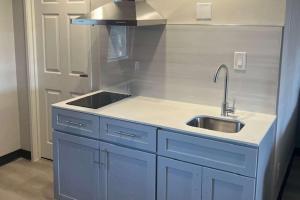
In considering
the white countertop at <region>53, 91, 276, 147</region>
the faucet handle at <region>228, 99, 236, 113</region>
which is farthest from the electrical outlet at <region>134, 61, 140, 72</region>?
the faucet handle at <region>228, 99, 236, 113</region>

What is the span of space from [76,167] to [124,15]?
1.22m

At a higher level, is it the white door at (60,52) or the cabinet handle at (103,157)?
the white door at (60,52)

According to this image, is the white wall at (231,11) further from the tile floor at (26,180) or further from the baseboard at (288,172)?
the tile floor at (26,180)

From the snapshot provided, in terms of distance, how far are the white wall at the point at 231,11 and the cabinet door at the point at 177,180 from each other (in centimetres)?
108

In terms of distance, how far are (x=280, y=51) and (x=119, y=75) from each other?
1.36 meters

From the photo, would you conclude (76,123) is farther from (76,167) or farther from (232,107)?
(232,107)

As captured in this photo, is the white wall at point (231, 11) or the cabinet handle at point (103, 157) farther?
the cabinet handle at point (103, 157)

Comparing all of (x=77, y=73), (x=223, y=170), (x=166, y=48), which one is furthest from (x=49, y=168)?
(x=223, y=170)

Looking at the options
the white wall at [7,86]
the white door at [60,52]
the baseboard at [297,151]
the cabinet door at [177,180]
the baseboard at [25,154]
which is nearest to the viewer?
the cabinet door at [177,180]

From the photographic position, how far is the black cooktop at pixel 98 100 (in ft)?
9.17

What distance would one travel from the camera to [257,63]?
251 cm

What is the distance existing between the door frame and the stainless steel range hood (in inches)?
43.6

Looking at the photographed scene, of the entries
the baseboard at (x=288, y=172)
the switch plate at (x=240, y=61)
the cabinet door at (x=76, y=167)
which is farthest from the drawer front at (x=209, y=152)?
the baseboard at (x=288, y=172)

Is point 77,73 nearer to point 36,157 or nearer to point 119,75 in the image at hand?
point 119,75
